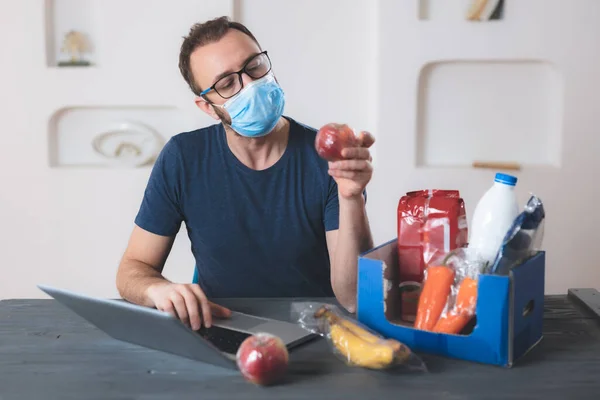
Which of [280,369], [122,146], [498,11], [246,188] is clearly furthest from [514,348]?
[122,146]

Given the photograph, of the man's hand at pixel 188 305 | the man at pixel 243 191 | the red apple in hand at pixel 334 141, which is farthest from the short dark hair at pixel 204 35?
the man's hand at pixel 188 305

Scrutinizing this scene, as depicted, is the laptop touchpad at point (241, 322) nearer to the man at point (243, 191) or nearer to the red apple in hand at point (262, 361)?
the red apple in hand at point (262, 361)

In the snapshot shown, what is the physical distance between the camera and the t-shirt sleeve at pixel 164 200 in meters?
1.84

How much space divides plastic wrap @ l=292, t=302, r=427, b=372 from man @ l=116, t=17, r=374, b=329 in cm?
51

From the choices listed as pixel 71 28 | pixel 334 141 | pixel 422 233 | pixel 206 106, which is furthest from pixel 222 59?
pixel 71 28

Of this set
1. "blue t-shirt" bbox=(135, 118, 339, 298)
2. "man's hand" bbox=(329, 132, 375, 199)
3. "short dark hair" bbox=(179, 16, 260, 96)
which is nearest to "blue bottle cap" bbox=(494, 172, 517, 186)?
"man's hand" bbox=(329, 132, 375, 199)

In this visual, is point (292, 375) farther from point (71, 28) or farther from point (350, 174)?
point (71, 28)

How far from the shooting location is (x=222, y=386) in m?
1.03

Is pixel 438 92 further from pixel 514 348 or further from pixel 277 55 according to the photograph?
pixel 514 348

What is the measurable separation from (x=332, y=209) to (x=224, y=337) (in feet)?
2.11

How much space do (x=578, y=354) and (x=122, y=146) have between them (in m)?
2.26

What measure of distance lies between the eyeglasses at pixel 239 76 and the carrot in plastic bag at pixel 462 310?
35.2 inches

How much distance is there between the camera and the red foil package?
4.10ft

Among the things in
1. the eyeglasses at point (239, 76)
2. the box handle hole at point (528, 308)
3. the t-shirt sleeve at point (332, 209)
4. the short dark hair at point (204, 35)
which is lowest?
the box handle hole at point (528, 308)
